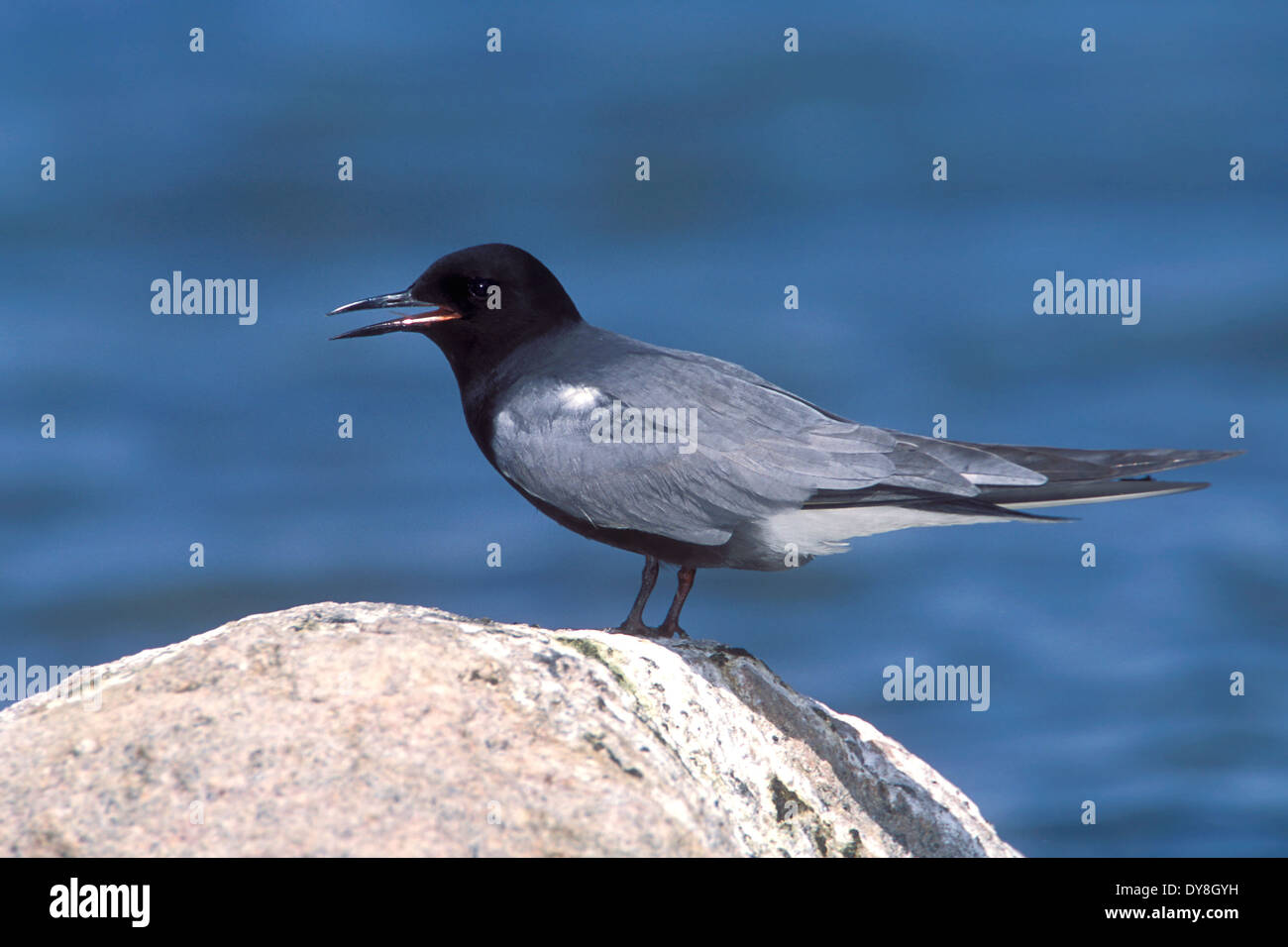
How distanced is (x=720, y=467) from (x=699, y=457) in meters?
0.12

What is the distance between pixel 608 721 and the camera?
445 cm

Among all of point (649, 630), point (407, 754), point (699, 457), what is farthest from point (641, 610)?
point (407, 754)

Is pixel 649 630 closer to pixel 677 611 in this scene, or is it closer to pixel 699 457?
pixel 677 611

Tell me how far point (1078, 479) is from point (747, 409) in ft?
5.38

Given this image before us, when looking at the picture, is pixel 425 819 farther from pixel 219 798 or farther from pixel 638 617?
pixel 638 617

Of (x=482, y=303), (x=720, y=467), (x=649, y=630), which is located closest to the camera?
(x=720, y=467)

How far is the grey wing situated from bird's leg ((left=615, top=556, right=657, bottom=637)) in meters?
0.44

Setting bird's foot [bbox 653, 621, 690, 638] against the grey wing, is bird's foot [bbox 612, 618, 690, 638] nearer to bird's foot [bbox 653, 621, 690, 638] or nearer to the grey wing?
bird's foot [bbox 653, 621, 690, 638]

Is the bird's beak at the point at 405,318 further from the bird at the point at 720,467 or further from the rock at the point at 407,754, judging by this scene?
the rock at the point at 407,754

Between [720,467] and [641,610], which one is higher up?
[720,467]

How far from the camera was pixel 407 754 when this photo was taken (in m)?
4.05

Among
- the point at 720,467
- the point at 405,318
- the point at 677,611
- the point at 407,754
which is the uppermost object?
the point at 405,318

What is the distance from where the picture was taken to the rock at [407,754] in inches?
150

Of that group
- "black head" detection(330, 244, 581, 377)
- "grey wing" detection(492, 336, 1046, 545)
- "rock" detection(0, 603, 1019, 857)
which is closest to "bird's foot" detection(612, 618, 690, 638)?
"grey wing" detection(492, 336, 1046, 545)
